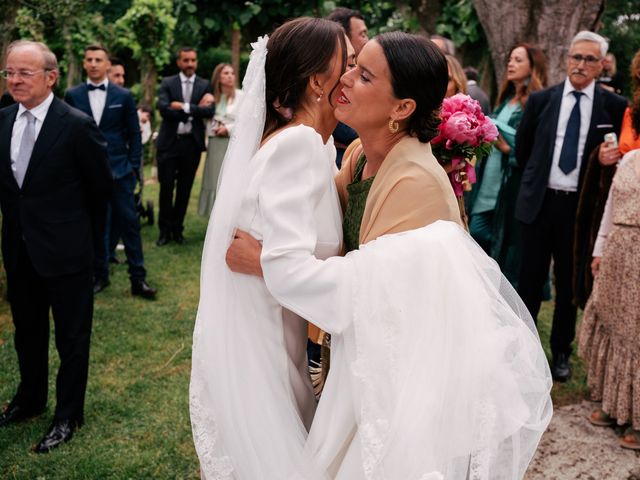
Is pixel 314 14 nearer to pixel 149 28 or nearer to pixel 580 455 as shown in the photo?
pixel 149 28

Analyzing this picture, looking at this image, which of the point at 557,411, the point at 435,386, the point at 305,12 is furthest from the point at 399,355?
the point at 305,12

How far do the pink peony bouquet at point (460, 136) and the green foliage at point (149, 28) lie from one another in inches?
440

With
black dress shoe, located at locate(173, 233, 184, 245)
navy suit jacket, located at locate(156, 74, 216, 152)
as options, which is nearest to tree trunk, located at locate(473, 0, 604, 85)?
navy suit jacket, located at locate(156, 74, 216, 152)

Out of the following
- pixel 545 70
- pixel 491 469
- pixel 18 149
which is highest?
pixel 545 70

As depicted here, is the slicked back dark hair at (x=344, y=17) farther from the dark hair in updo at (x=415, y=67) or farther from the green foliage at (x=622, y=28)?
the green foliage at (x=622, y=28)

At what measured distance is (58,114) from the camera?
425 centimetres

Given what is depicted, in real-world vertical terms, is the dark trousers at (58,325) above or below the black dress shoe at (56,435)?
above

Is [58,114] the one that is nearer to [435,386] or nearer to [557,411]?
[435,386]

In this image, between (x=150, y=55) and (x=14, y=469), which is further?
(x=150, y=55)

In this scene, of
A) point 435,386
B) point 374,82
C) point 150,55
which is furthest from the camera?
point 150,55

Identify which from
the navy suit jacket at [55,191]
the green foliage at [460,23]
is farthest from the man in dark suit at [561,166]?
the green foliage at [460,23]

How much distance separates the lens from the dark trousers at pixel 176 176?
31.2ft

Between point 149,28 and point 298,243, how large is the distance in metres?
13.1

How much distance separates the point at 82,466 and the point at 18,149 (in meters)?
1.92
